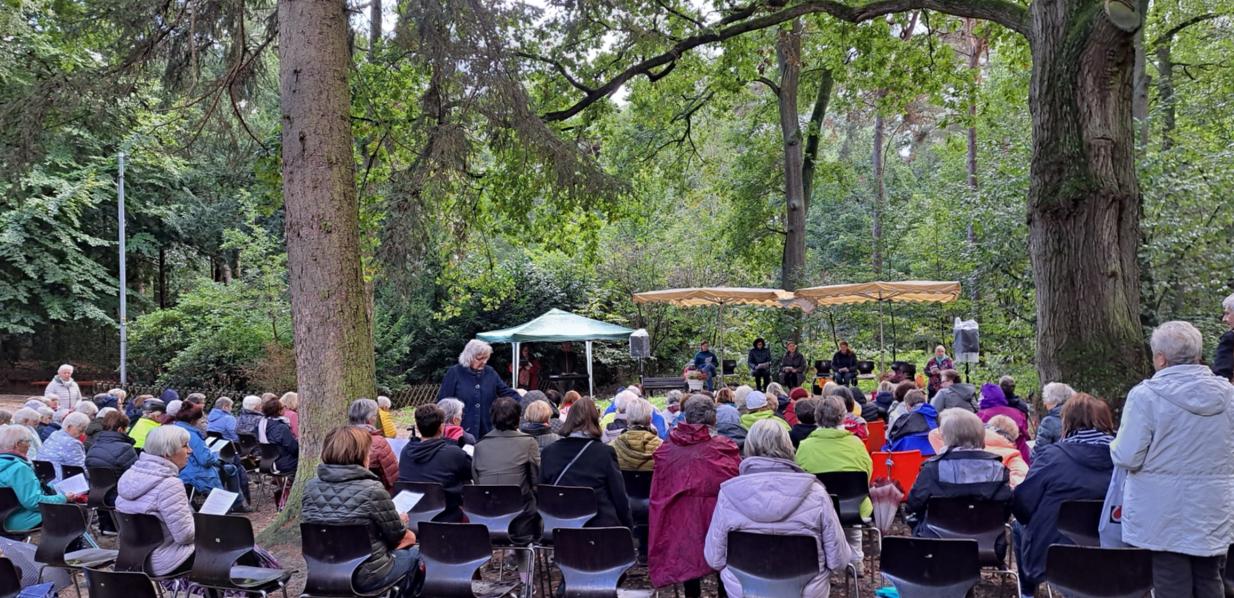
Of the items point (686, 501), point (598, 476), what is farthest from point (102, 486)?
point (686, 501)

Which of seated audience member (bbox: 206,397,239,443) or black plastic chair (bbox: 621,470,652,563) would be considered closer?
black plastic chair (bbox: 621,470,652,563)

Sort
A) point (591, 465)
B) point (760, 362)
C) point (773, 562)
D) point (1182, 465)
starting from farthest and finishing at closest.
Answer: point (760, 362), point (591, 465), point (773, 562), point (1182, 465)

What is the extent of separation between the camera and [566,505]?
507 centimetres

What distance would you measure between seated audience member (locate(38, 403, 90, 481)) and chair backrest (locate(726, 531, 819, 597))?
20.0ft

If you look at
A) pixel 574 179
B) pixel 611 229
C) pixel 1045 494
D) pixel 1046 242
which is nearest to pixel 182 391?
pixel 611 229

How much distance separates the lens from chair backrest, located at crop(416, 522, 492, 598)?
4418 millimetres

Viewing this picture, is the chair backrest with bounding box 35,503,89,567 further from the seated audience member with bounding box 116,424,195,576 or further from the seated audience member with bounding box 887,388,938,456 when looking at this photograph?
the seated audience member with bounding box 887,388,938,456

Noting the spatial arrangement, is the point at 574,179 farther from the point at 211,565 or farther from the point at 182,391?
the point at 182,391

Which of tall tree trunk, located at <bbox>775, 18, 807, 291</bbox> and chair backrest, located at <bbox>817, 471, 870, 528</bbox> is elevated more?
tall tree trunk, located at <bbox>775, 18, 807, 291</bbox>

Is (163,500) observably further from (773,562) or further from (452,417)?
(773,562)

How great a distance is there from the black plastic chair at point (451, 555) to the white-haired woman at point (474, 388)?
325 cm

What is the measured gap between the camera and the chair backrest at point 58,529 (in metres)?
4.96

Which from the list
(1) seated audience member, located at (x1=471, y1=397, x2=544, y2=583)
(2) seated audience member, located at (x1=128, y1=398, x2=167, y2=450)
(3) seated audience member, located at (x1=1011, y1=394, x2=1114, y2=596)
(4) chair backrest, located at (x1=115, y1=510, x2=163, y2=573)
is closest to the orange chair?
(3) seated audience member, located at (x1=1011, y1=394, x2=1114, y2=596)

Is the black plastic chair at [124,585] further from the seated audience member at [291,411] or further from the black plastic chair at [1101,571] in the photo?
→ the seated audience member at [291,411]
